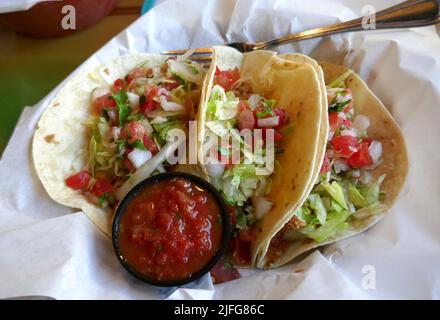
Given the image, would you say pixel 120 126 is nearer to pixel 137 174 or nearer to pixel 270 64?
pixel 137 174

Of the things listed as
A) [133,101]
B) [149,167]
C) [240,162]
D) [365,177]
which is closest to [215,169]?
[240,162]

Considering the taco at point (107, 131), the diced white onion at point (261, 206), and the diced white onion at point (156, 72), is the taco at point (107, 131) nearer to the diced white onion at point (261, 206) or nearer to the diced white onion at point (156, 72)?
the diced white onion at point (156, 72)

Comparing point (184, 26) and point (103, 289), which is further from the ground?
point (184, 26)

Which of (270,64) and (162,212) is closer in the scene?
(162,212)

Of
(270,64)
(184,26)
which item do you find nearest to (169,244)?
(270,64)

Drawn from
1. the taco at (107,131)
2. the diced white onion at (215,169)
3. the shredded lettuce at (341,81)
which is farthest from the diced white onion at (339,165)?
the taco at (107,131)

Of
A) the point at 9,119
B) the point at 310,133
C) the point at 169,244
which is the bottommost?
the point at 9,119

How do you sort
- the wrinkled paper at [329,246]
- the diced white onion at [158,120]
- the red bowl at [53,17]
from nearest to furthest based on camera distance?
1. the wrinkled paper at [329,246]
2. the diced white onion at [158,120]
3. the red bowl at [53,17]

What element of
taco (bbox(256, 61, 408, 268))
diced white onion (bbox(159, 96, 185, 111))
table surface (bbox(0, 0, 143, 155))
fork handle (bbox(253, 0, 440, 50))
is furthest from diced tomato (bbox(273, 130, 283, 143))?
table surface (bbox(0, 0, 143, 155))
